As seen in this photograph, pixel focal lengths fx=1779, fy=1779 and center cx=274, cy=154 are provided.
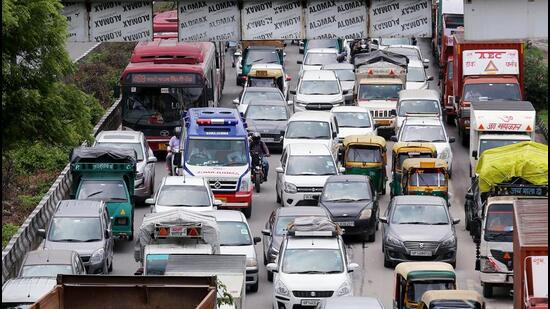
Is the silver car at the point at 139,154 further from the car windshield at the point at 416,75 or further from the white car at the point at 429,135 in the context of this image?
the car windshield at the point at 416,75

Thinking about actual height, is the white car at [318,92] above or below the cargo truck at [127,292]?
above

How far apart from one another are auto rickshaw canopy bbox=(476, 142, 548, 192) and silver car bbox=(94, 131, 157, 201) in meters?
8.81

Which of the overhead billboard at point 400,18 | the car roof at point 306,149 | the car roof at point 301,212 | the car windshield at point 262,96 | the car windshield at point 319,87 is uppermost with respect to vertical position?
the overhead billboard at point 400,18

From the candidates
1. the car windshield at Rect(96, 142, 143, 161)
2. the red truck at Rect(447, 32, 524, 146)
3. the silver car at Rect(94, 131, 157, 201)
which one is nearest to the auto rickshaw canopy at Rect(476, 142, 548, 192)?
the silver car at Rect(94, 131, 157, 201)

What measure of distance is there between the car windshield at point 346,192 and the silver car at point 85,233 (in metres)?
5.55

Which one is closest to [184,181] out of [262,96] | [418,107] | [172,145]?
[172,145]

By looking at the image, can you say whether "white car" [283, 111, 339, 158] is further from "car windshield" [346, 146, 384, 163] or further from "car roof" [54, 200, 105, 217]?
"car roof" [54, 200, 105, 217]

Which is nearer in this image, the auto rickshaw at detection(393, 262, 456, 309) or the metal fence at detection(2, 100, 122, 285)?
the auto rickshaw at detection(393, 262, 456, 309)

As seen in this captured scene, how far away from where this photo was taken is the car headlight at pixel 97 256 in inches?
1406

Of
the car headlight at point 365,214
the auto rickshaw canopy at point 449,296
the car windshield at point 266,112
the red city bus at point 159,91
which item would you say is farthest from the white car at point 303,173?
the auto rickshaw canopy at point 449,296

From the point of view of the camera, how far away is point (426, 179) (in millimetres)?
42344

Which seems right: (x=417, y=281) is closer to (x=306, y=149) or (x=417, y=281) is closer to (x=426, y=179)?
(x=426, y=179)

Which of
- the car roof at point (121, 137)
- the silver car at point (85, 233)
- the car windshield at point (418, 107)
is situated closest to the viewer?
the silver car at point (85, 233)

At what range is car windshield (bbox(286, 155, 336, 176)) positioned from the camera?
42.9 m
